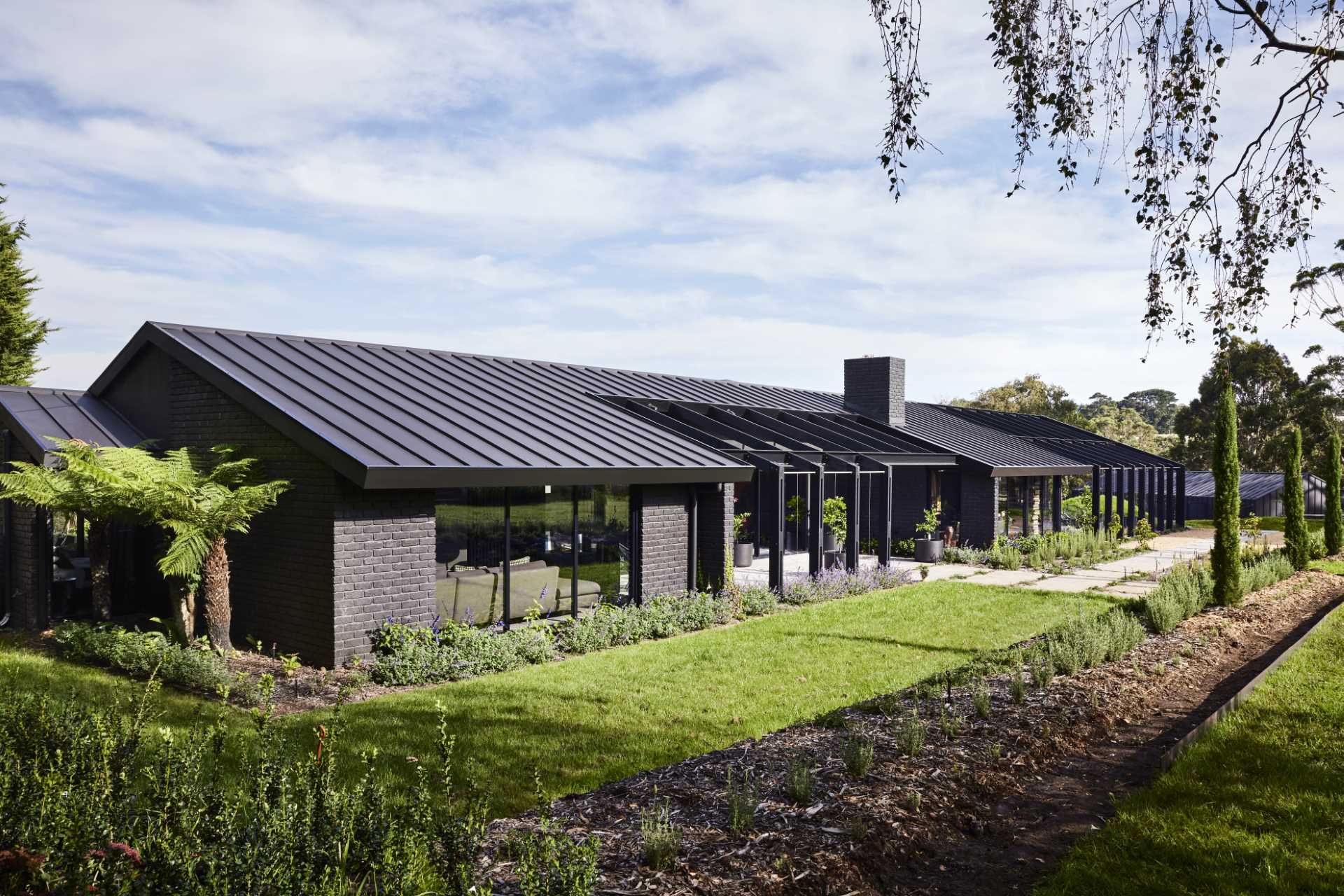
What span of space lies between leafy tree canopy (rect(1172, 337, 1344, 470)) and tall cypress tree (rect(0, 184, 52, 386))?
2076 inches

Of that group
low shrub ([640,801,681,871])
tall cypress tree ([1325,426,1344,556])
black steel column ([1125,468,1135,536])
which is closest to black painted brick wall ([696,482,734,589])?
low shrub ([640,801,681,871])

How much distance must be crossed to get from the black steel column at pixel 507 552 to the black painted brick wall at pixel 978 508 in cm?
1565

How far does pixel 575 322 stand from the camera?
31.9 metres

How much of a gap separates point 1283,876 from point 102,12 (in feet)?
49.9

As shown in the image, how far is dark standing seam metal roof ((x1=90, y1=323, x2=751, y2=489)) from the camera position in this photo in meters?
10.8

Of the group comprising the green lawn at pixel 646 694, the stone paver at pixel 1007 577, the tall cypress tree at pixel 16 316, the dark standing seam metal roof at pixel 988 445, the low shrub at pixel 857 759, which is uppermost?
→ the tall cypress tree at pixel 16 316

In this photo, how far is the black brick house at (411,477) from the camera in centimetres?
1063

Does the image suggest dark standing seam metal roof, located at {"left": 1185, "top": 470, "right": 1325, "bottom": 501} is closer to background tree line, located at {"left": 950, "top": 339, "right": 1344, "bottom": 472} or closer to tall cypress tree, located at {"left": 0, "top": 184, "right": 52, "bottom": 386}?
background tree line, located at {"left": 950, "top": 339, "right": 1344, "bottom": 472}

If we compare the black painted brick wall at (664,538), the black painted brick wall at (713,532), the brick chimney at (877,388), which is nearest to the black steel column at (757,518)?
the brick chimney at (877,388)

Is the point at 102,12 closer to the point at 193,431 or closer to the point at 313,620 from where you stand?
the point at 193,431

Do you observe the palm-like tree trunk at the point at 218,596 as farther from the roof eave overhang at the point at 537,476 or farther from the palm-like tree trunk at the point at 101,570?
the roof eave overhang at the point at 537,476

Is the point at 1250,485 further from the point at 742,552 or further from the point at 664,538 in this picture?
the point at 664,538

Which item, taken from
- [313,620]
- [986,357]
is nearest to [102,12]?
[313,620]

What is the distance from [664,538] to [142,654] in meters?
7.64
